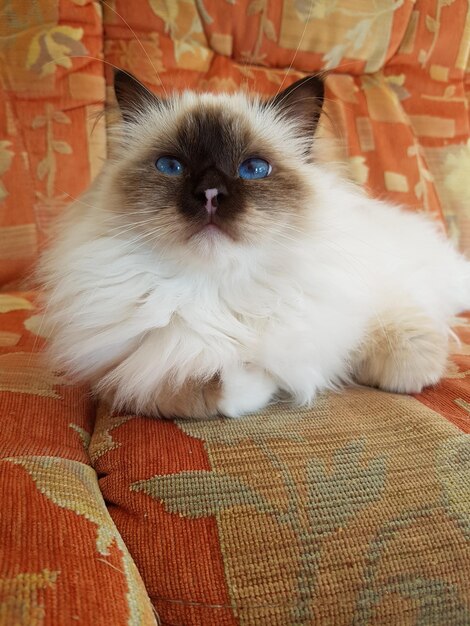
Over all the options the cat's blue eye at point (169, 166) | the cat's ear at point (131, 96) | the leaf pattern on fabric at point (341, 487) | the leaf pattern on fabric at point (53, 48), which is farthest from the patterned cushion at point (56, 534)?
the leaf pattern on fabric at point (53, 48)

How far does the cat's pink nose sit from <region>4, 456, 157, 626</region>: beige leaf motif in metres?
0.53

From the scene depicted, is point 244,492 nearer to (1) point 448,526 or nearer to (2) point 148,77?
(1) point 448,526

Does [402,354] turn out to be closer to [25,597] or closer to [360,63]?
[25,597]

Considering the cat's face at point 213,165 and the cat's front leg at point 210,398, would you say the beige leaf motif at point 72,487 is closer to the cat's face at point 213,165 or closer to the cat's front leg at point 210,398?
the cat's front leg at point 210,398

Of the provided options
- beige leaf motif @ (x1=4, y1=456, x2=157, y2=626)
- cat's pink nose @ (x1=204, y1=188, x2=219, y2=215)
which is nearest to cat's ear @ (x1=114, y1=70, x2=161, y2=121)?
cat's pink nose @ (x1=204, y1=188, x2=219, y2=215)

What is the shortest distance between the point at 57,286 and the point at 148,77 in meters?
1.23

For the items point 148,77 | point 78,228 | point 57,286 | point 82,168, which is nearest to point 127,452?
point 57,286

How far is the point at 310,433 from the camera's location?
0.94 meters

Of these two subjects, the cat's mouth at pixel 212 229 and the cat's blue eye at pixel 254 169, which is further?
the cat's blue eye at pixel 254 169

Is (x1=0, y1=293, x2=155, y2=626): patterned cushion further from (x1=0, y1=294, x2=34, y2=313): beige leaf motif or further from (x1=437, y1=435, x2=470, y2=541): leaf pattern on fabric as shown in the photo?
(x1=0, y1=294, x2=34, y2=313): beige leaf motif

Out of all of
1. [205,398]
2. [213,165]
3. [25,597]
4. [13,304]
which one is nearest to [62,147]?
[13,304]

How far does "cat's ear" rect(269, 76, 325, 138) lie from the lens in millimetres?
1271

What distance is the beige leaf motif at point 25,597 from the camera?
542mm

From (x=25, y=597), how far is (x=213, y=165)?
831 mm
